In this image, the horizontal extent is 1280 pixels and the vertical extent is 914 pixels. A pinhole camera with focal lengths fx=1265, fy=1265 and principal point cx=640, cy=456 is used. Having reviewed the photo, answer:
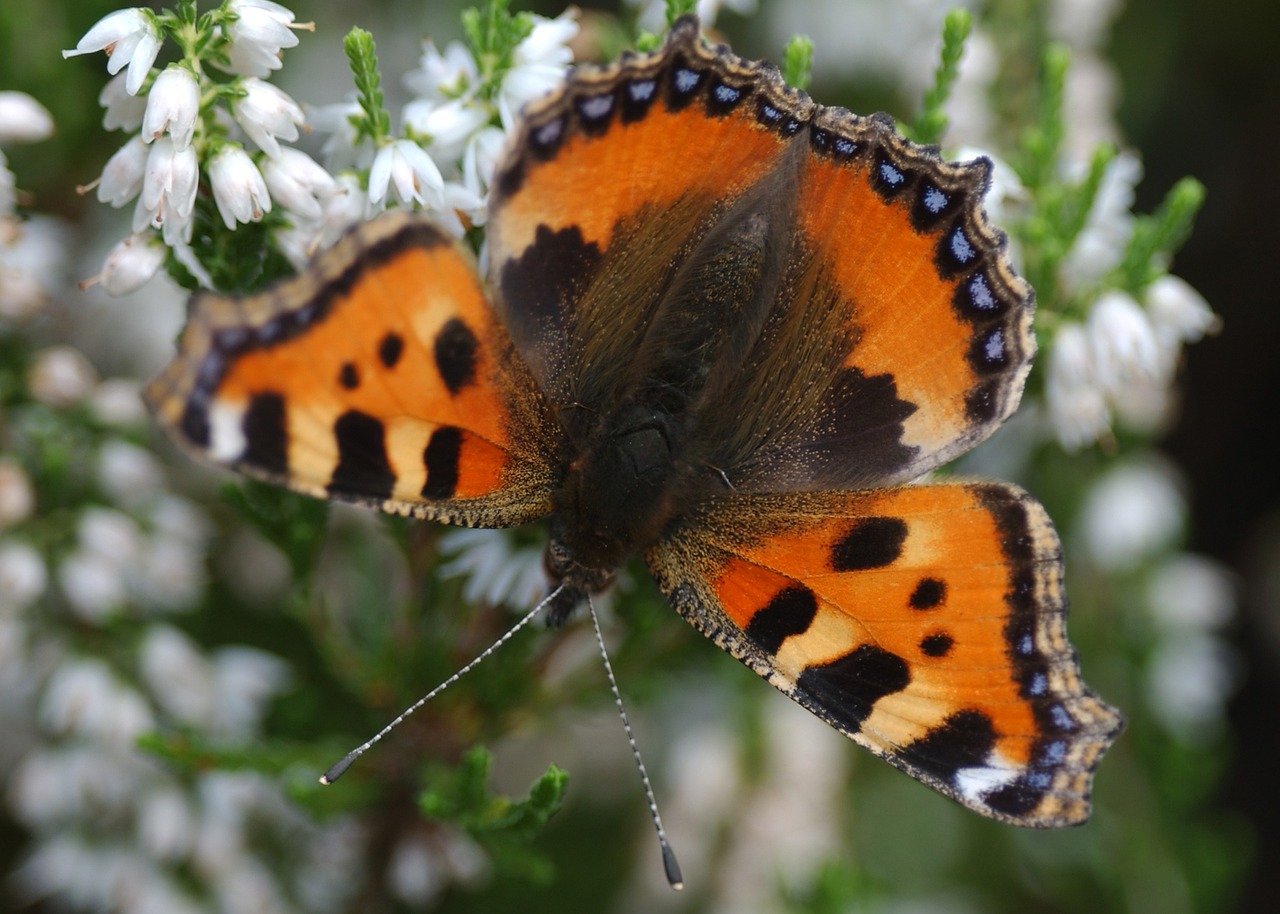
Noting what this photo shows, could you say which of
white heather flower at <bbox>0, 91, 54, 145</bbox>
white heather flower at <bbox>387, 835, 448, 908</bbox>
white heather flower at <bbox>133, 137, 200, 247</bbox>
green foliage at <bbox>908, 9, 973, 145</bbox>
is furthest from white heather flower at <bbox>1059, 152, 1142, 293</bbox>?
white heather flower at <bbox>0, 91, 54, 145</bbox>

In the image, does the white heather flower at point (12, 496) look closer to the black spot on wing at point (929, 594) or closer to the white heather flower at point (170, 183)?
the white heather flower at point (170, 183)

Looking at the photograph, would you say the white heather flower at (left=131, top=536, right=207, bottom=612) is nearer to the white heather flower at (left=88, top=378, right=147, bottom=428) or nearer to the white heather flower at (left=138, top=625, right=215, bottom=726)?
the white heather flower at (left=138, top=625, right=215, bottom=726)

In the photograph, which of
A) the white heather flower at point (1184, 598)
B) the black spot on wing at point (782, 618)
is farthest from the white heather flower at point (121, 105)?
the white heather flower at point (1184, 598)

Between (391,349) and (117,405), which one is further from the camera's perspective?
(117,405)

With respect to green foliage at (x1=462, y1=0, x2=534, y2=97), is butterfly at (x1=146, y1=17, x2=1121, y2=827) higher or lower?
lower

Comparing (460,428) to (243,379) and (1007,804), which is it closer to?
(243,379)

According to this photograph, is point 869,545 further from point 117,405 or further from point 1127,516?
point 1127,516

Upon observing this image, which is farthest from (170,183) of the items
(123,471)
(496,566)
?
(123,471)
